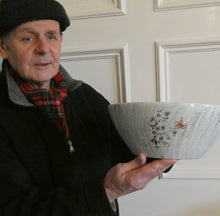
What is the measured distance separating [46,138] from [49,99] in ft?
0.32

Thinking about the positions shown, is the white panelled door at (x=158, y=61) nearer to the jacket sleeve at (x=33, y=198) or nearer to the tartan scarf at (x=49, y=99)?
the tartan scarf at (x=49, y=99)

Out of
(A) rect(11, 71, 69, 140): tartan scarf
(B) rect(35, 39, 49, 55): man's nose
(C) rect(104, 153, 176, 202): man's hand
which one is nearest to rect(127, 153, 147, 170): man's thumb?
(C) rect(104, 153, 176, 202): man's hand

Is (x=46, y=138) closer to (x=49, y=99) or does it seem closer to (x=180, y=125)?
(x=49, y=99)

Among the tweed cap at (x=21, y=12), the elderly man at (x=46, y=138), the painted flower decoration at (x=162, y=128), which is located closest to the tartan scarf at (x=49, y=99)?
the elderly man at (x=46, y=138)

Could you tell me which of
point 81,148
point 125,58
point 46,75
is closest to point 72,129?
point 81,148

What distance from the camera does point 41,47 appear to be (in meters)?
0.67

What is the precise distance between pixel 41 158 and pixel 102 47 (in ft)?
1.29

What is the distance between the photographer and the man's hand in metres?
0.56

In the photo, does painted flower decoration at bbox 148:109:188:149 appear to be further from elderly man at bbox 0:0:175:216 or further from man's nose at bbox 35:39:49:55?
man's nose at bbox 35:39:49:55

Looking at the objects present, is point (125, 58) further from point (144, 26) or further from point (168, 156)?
point (168, 156)

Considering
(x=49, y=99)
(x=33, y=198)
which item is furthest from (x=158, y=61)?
(x=33, y=198)

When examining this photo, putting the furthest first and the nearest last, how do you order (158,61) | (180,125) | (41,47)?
(158,61) → (41,47) → (180,125)

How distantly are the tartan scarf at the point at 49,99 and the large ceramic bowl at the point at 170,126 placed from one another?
0.63ft

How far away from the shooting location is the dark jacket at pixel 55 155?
0.58 metres
